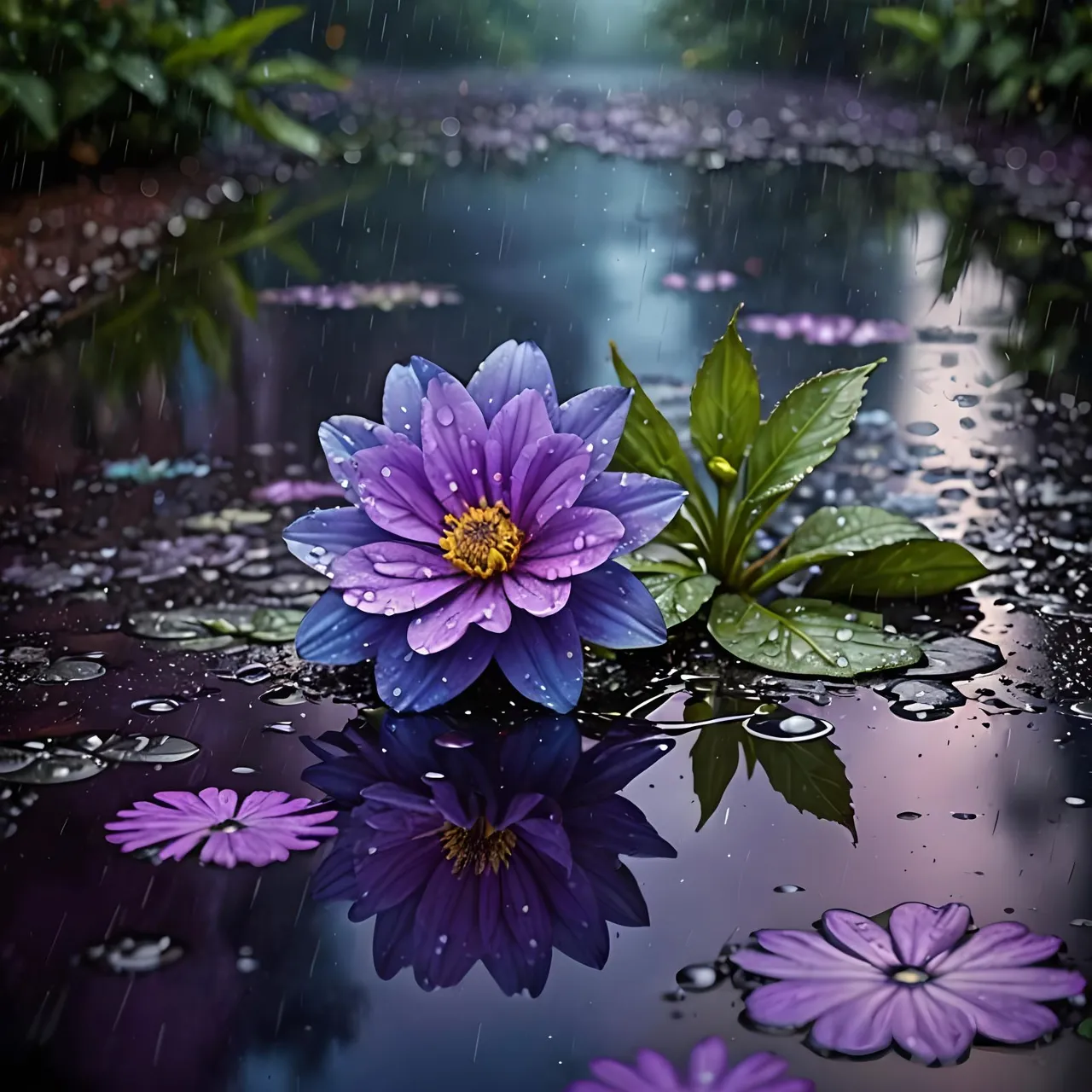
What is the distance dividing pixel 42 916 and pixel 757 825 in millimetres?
661

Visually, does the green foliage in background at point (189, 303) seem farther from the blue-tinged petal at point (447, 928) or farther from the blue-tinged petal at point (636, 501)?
the blue-tinged petal at point (447, 928)

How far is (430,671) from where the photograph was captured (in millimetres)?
1551

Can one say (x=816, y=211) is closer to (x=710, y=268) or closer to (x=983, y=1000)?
(x=710, y=268)

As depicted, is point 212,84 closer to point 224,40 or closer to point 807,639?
point 224,40

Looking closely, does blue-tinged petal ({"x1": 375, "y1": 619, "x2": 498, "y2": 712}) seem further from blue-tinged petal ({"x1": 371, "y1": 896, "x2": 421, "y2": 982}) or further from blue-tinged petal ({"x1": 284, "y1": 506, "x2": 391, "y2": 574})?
blue-tinged petal ({"x1": 371, "y1": 896, "x2": 421, "y2": 982})

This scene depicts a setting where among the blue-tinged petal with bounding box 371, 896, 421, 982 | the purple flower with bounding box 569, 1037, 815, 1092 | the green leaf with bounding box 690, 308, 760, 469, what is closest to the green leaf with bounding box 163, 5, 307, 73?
the green leaf with bounding box 690, 308, 760, 469

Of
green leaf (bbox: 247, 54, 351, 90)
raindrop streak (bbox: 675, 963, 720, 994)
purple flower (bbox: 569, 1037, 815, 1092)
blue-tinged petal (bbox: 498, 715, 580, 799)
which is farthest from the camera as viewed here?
green leaf (bbox: 247, 54, 351, 90)

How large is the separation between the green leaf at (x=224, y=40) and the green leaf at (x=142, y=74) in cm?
13

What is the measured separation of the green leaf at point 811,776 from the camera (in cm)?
141

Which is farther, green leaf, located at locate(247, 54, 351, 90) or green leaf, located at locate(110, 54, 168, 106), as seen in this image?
green leaf, located at locate(247, 54, 351, 90)

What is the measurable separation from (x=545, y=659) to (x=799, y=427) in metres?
0.51

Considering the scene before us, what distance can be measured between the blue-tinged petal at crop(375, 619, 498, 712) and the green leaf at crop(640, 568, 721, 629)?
0.28 meters

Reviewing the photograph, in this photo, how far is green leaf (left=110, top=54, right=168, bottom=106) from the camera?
6.27 meters

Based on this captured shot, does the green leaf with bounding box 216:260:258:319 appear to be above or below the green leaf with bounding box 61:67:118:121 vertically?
below
